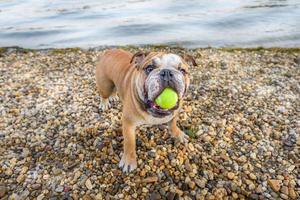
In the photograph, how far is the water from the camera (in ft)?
36.5

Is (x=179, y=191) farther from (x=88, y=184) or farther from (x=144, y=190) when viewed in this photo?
(x=88, y=184)

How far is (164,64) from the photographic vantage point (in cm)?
391

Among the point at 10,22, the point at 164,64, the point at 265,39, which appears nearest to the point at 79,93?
the point at 164,64

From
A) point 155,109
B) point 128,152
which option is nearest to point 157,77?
point 155,109

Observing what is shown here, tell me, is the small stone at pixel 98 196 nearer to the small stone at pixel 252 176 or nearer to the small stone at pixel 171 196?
the small stone at pixel 171 196

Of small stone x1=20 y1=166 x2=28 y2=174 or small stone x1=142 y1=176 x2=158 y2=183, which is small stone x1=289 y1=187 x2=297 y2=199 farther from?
small stone x1=20 y1=166 x2=28 y2=174

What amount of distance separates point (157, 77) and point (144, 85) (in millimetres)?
319

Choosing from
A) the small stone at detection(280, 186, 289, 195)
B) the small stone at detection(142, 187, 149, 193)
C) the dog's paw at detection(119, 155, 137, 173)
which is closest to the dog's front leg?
the dog's paw at detection(119, 155, 137, 173)

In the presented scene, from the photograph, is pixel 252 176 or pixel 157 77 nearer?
pixel 157 77

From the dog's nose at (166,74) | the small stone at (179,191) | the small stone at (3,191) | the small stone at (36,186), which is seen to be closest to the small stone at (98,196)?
Result: the small stone at (36,186)

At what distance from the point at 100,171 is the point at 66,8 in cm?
1375

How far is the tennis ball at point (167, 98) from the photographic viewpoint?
12.3 feet

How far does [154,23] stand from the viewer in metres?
13.1

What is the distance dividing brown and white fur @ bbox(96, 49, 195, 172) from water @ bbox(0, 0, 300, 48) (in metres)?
5.70
